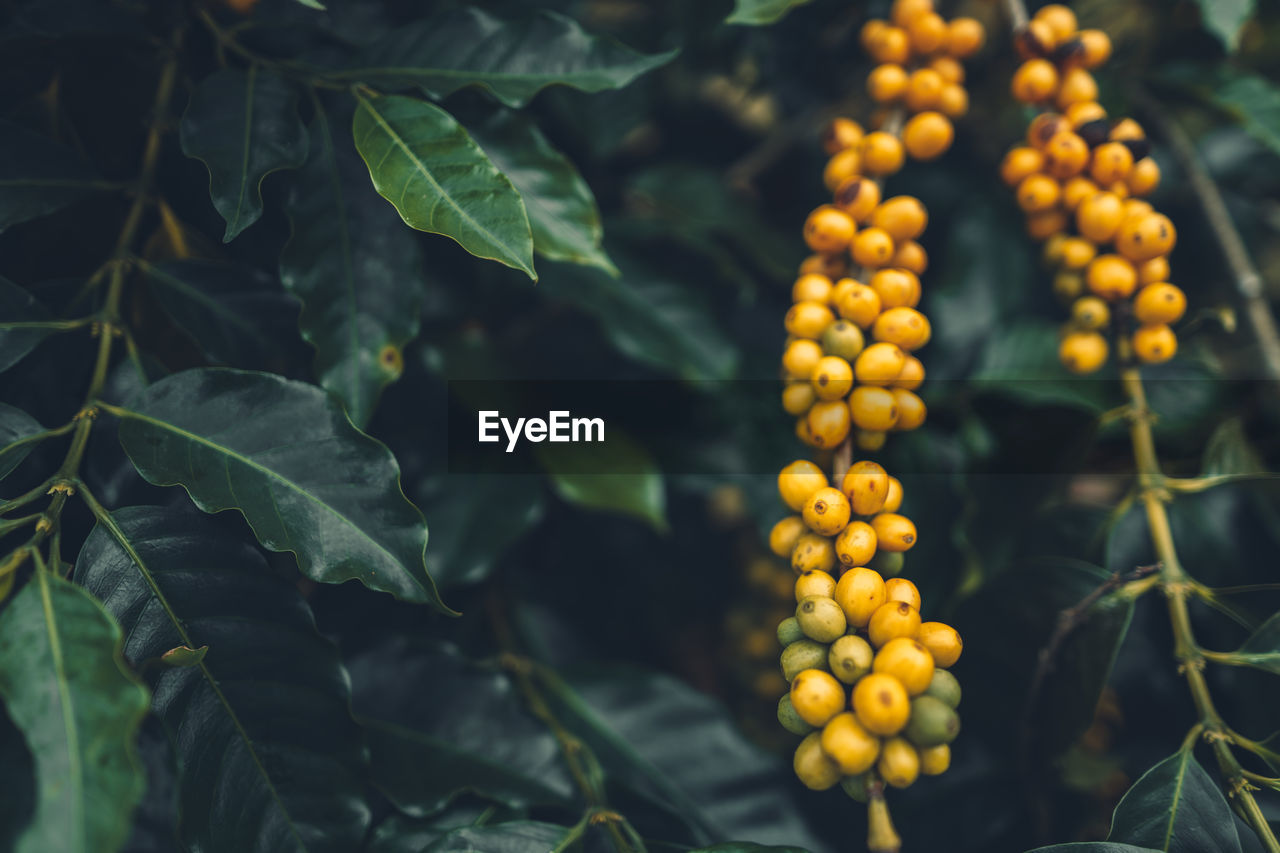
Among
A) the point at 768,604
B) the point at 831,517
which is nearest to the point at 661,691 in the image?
the point at 768,604

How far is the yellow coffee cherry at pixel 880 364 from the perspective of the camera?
0.54 m

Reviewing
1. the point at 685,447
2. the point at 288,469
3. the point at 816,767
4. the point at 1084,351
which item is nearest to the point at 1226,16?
the point at 1084,351

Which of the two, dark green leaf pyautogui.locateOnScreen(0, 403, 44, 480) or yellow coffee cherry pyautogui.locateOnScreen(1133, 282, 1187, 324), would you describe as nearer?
dark green leaf pyautogui.locateOnScreen(0, 403, 44, 480)

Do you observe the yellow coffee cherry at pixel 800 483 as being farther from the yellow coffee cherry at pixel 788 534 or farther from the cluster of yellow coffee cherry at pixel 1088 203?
the cluster of yellow coffee cherry at pixel 1088 203

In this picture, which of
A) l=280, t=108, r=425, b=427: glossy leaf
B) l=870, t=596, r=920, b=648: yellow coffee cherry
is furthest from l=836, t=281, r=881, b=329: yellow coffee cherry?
l=280, t=108, r=425, b=427: glossy leaf

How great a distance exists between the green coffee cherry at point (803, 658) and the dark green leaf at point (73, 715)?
354 millimetres

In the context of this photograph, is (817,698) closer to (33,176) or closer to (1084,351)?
(1084,351)

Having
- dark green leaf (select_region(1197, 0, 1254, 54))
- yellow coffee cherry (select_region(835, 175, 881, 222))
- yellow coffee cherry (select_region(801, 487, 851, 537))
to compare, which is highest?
dark green leaf (select_region(1197, 0, 1254, 54))

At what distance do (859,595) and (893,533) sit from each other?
66 millimetres

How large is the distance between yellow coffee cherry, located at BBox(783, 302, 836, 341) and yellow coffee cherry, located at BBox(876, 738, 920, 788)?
29cm

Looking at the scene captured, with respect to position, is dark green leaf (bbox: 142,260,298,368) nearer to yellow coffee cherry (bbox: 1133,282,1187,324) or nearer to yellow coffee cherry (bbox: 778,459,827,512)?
yellow coffee cherry (bbox: 778,459,827,512)

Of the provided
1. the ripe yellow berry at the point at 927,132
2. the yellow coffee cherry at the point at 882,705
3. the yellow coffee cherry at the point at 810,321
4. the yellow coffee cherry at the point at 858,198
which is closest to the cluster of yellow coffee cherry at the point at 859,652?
the yellow coffee cherry at the point at 882,705

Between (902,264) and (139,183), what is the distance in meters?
0.65

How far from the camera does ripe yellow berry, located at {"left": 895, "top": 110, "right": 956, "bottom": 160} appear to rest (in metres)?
0.66
